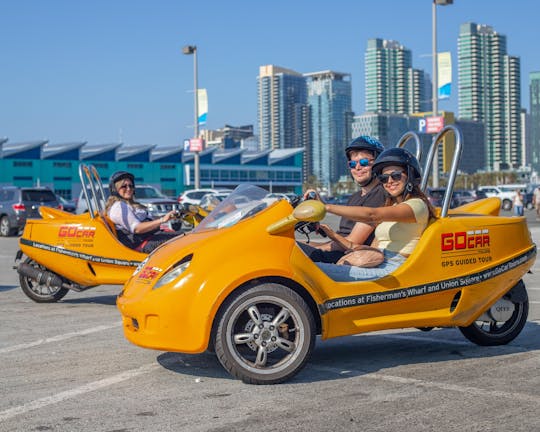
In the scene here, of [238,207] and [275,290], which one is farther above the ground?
[238,207]

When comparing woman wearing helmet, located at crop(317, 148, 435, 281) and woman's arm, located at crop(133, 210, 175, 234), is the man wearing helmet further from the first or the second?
woman's arm, located at crop(133, 210, 175, 234)

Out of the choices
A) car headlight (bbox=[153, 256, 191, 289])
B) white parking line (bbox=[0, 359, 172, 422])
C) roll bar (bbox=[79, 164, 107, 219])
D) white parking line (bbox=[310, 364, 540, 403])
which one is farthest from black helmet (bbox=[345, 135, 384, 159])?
roll bar (bbox=[79, 164, 107, 219])

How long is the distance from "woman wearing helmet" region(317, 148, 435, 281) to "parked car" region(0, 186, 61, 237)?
22.6 metres

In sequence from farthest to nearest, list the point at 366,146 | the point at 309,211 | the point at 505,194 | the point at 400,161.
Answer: the point at 505,194
the point at 366,146
the point at 400,161
the point at 309,211

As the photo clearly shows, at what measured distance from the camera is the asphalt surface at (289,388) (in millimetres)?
4457

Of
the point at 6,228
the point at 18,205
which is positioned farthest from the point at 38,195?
the point at 6,228

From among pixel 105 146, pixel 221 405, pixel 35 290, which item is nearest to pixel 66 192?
pixel 105 146

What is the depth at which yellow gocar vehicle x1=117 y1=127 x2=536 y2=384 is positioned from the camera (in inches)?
207

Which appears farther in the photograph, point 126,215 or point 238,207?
point 126,215

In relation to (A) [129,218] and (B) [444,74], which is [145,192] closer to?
(B) [444,74]

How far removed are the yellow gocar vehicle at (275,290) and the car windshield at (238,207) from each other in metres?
0.01

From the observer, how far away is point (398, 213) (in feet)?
19.2

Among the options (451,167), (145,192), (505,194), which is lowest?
(505,194)

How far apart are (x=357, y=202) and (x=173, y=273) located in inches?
80.9
